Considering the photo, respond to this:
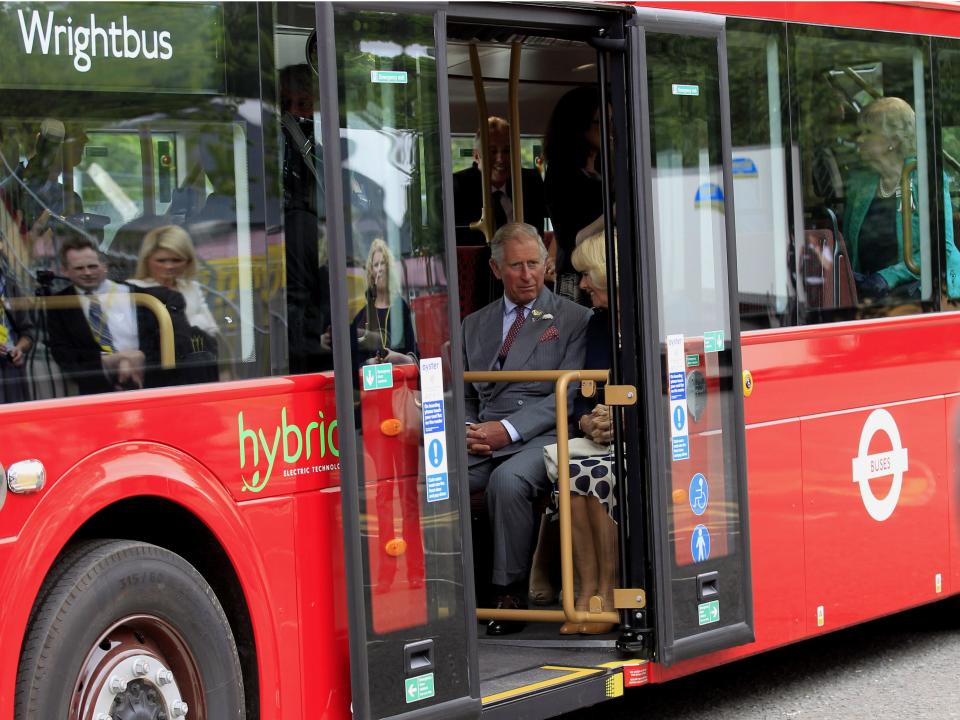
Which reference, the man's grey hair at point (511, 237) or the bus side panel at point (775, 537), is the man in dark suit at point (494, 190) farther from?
the bus side panel at point (775, 537)

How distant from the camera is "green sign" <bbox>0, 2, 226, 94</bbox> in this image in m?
3.74

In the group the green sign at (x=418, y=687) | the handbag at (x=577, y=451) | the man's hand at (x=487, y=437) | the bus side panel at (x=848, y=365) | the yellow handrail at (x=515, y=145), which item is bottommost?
the green sign at (x=418, y=687)

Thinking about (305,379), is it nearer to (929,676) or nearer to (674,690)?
(674,690)

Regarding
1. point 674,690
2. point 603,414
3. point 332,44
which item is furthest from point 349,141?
point 674,690

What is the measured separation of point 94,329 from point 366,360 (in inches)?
31.9

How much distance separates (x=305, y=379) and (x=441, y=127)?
890 millimetres

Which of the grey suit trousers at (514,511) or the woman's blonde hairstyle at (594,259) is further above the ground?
the woman's blonde hairstyle at (594,259)

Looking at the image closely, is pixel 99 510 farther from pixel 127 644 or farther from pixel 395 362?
pixel 395 362

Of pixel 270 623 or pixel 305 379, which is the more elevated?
pixel 305 379

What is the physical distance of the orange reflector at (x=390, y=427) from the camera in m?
4.42

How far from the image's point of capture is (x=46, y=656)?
3684 mm

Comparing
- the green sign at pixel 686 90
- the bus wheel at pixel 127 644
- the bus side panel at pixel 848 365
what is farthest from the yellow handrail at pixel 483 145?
the bus wheel at pixel 127 644

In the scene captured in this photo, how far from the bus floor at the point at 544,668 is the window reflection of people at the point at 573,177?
1.58m

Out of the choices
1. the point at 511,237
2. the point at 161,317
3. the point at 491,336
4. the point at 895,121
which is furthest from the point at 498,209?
the point at 161,317
